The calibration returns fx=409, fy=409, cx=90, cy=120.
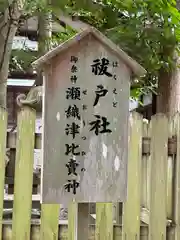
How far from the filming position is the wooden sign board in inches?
91.0

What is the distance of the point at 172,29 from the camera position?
3928 mm

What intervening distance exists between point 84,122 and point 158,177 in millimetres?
1179

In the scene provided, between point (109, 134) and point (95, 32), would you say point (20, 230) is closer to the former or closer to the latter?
point (109, 134)

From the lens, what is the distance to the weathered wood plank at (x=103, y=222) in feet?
10.4

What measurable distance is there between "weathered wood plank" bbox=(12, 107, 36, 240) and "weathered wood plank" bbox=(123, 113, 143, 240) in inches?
30.0

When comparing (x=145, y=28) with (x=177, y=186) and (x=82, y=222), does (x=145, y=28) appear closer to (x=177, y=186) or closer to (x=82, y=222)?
(x=177, y=186)

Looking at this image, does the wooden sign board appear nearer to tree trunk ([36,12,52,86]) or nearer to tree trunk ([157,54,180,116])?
tree trunk ([157,54,180,116])

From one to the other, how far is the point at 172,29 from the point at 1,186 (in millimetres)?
2173

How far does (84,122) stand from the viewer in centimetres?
234

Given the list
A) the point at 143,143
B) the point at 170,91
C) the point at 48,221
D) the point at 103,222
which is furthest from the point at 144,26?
the point at 48,221

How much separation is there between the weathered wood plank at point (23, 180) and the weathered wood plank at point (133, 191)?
30.0 inches

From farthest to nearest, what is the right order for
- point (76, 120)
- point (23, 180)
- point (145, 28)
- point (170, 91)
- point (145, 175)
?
point (170, 91) < point (145, 28) < point (145, 175) < point (23, 180) < point (76, 120)

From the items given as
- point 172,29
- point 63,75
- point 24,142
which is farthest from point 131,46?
point 63,75

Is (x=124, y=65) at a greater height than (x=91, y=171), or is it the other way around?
(x=124, y=65)
